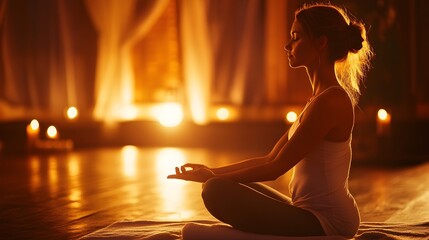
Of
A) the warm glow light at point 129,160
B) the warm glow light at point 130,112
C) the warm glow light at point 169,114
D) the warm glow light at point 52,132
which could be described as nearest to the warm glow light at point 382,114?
the warm glow light at point 129,160

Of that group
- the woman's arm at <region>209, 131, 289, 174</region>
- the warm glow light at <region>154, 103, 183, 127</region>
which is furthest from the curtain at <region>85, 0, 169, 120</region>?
the woman's arm at <region>209, 131, 289, 174</region>

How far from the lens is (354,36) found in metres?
2.30

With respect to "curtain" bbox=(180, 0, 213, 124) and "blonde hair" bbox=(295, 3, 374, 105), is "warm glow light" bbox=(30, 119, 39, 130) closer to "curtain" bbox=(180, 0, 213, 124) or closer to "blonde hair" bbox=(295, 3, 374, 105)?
Answer: "curtain" bbox=(180, 0, 213, 124)

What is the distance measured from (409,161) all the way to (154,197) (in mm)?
2399

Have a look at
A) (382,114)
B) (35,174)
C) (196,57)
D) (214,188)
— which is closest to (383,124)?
(382,114)

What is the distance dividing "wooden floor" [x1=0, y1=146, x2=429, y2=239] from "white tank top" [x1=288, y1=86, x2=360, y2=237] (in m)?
0.97

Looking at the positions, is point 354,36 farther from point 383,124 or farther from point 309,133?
point 383,124

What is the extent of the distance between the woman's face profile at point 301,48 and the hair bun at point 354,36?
0.36ft

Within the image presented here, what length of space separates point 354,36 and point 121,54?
5.21m

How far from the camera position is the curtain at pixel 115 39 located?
286 inches

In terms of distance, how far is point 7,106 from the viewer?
24.9 feet

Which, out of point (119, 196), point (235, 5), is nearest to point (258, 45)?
point (235, 5)

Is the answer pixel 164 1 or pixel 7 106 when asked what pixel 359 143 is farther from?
pixel 7 106

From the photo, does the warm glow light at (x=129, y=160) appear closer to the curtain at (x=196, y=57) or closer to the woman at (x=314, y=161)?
the curtain at (x=196, y=57)
